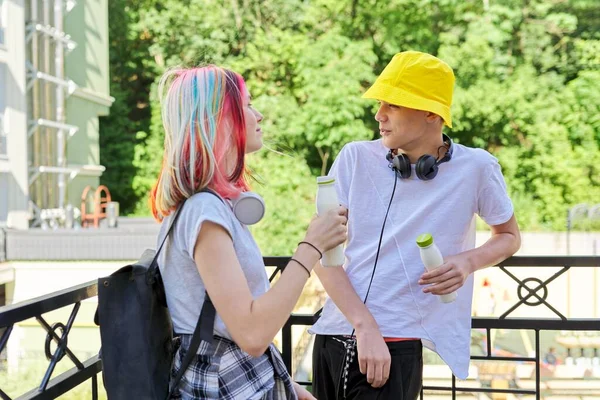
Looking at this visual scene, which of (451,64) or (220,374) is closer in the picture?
(220,374)

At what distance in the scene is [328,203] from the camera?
4.35 ft

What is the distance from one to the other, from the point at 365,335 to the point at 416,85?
0.55 metres

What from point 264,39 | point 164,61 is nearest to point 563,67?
point 264,39

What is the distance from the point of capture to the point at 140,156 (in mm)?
20859

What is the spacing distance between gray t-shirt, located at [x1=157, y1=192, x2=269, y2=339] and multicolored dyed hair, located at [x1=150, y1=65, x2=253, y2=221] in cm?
3

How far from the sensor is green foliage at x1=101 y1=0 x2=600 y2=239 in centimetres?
1742

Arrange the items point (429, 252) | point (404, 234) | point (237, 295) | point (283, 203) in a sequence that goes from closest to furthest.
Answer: point (237, 295), point (429, 252), point (404, 234), point (283, 203)

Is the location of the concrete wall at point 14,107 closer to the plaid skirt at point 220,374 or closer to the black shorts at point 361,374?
the black shorts at point 361,374

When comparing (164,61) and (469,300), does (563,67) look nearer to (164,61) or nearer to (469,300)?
(164,61)

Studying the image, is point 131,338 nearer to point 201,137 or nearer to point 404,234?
point 201,137

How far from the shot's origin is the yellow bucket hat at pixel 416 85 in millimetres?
1592

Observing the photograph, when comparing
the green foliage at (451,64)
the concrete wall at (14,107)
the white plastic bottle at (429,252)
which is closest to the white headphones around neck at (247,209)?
the white plastic bottle at (429,252)

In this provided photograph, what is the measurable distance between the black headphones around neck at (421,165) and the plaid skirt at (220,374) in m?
0.56

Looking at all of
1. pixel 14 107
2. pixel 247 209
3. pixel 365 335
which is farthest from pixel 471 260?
pixel 14 107
